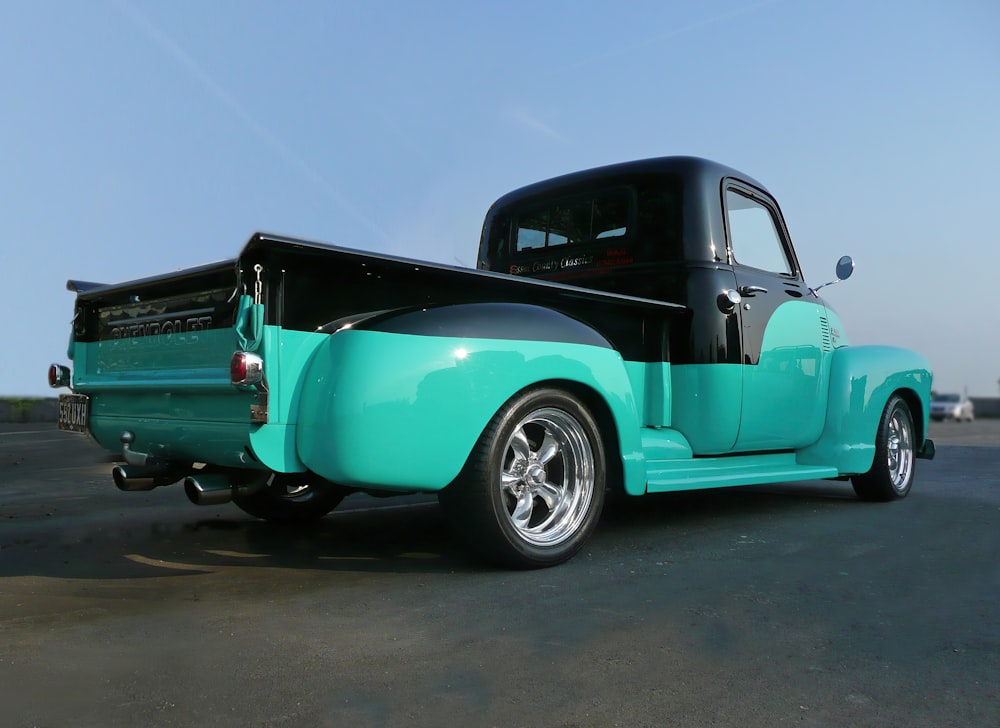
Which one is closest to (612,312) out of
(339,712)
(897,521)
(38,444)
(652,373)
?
(652,373)

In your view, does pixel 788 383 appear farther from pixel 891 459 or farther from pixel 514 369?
pixel 514 369

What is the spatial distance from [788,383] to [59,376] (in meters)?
4.45

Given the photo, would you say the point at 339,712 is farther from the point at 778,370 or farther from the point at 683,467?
the point at 778,370

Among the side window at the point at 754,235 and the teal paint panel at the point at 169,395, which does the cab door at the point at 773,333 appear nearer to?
the side window at the point at 754,235

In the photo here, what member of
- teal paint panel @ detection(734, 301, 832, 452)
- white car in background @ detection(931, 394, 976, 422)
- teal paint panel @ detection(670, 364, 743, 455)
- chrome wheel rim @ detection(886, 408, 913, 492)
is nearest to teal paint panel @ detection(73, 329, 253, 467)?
teal paint panel @ detection(670, 364, 743, 455)

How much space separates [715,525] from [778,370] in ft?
3.64

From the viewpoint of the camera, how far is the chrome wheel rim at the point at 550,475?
159 inches

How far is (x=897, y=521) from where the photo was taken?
5594 millimetres

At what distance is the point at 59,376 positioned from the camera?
4773 mm

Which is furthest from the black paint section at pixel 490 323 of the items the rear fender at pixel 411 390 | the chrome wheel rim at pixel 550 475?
the chrome wheel rim at pixel 550 475

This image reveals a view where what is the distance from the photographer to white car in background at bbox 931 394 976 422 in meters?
36.1

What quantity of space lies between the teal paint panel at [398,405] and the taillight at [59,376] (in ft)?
6.80

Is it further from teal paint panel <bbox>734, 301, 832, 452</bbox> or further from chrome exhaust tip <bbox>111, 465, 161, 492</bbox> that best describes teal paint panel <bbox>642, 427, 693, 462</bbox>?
chrome exhaust tip <bbox>111, 465, 161, 492</bbox>

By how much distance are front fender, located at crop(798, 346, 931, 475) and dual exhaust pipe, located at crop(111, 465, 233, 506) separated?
13.3 ft
